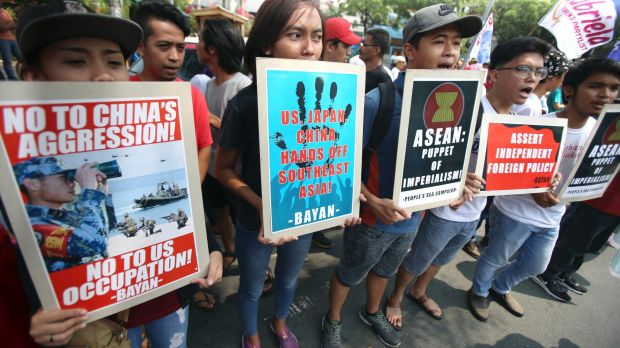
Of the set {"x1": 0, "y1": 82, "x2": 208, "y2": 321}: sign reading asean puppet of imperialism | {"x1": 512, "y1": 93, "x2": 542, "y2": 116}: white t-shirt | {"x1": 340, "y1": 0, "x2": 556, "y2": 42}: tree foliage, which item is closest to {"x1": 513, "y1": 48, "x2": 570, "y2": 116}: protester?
{"x1": 512, "y1": 93, "x2": 542, "y2": 116}: white t-shirt

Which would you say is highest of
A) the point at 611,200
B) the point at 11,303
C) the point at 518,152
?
the point at 518,152

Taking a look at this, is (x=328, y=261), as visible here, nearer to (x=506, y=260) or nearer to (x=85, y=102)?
(x=506, y=260)

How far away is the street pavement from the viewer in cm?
228

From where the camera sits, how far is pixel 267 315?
2396mm

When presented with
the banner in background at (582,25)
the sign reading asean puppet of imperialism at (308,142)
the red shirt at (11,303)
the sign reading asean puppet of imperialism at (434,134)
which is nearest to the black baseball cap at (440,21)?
the sign reading asean puppet of imperialism at (434,134)

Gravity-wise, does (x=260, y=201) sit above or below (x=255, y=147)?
below

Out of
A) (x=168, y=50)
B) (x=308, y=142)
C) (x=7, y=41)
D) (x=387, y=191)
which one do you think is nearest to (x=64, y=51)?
(x=308, y=142)

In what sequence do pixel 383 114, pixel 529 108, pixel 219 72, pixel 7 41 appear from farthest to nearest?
pixel 7 41 < pixel 529 108 < pixel 219 72 < pixel 383 114

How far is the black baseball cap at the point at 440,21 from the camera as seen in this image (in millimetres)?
1439

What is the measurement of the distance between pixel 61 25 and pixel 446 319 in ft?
10.1

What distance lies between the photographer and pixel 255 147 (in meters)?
1.46

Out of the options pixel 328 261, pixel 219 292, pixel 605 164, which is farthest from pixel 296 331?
pixel 605 164

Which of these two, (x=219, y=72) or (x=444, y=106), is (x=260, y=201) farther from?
(x=219, y=72)

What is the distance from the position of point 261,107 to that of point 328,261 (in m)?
2.39
